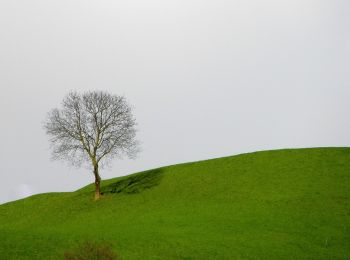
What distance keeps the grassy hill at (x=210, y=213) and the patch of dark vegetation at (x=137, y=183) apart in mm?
210

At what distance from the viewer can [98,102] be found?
6328 cm

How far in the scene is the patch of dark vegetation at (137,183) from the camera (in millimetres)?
64062

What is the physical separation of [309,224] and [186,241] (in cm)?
1502

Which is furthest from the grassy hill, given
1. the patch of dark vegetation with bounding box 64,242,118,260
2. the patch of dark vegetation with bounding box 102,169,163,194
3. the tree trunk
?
the patch of dark vegetation with bounding box 64,242,118,260

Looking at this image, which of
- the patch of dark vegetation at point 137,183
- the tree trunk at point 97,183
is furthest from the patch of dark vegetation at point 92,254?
the tree trunk at point 97,183

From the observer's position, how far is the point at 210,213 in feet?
157

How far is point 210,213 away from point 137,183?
21.8 m

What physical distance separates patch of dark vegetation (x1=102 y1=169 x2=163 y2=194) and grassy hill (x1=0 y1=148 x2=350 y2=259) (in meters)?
0.21

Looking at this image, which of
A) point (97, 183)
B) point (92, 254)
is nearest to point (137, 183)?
point (97, 183)

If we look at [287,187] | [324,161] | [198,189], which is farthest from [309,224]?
[324,161]

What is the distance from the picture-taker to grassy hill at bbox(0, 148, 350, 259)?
112ft

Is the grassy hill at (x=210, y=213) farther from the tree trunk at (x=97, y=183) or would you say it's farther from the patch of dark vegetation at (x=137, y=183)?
the tree trunk at (x=97, y=183)

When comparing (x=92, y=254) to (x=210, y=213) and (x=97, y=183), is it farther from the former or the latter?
(x=97, y=183)

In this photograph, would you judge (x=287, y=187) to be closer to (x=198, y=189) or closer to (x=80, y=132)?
(x=198, y=189)
